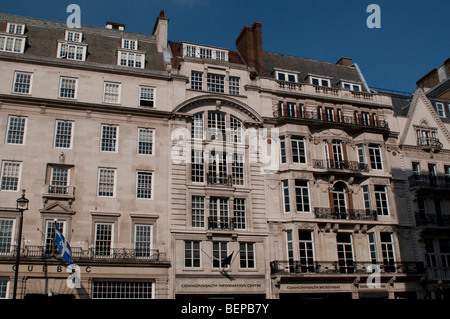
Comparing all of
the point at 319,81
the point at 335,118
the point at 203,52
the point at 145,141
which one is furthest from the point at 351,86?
the point at 145,141

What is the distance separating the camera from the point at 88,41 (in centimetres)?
3675

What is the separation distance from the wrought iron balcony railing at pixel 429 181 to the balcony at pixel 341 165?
456cm

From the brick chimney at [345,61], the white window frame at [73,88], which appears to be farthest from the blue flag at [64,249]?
the brick chimney at [345,61]

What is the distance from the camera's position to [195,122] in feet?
115

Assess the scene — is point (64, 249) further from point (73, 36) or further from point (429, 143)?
point (429, 143)

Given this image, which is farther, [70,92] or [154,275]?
[70,92]

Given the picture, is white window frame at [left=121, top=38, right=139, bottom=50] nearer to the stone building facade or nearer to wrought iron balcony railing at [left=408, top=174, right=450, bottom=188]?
the stone building facade

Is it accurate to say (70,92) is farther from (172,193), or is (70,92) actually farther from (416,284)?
(416,284)

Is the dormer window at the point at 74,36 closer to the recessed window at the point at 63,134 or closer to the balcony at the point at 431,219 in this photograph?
the recessed window at the point at 63,134

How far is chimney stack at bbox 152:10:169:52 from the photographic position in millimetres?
39000

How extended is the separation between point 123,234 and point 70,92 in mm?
10860

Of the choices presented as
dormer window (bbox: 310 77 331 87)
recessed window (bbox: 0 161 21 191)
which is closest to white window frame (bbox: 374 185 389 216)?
dormer window (bbox: 310 77 331 87)
